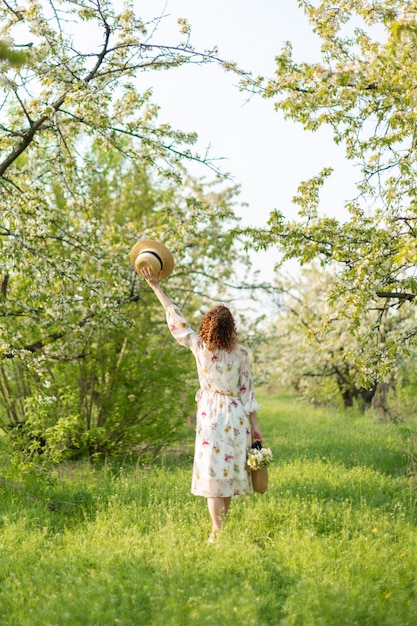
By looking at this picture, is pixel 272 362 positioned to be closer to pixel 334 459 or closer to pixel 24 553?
pixel 334 459

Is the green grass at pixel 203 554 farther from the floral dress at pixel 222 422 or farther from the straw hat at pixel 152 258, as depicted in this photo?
the straw hat at pixel 152 258

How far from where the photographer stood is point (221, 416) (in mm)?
6020

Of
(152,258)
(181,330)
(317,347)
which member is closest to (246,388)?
(181,330)

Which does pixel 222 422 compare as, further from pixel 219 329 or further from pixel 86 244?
pixel 86 244

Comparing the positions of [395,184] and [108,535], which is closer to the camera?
[108,535]

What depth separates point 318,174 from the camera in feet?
29.0

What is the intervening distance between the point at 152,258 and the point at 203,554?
250 cm

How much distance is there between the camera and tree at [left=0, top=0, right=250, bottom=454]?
7988 mm

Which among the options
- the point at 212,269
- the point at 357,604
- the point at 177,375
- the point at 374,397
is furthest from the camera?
the point at 374,397

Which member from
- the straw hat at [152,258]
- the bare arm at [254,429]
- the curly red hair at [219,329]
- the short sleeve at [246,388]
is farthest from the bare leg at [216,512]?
the straw hat at [152,258]

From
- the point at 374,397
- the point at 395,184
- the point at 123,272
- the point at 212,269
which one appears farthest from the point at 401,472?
the point at 374,397

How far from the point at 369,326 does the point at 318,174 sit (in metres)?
1.93

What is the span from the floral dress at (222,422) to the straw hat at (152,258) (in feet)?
2.06

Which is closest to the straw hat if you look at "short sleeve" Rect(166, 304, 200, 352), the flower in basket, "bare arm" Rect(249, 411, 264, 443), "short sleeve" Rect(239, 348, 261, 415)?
"short sleeve" Rect(166, 304, 200, 352)
